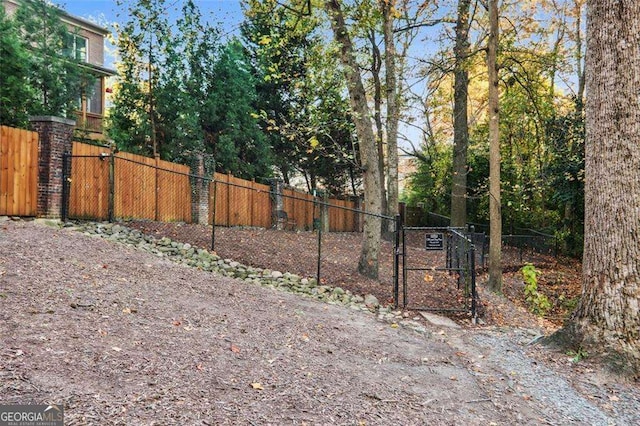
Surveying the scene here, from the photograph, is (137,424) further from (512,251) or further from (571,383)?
(512,251)

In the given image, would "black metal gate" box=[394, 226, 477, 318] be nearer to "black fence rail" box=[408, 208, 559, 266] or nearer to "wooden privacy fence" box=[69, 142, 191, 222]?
"wooden privacy fence" box=[69, 142, 191, 222]

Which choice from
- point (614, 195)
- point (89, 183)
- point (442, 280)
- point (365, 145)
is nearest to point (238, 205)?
point (89, 183)

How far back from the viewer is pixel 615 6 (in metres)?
4.25

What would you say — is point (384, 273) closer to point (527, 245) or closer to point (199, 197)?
point (199, 197)

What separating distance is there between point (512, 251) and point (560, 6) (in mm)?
8613

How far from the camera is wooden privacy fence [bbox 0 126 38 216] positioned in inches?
298

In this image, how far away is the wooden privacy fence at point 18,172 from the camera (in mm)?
7574

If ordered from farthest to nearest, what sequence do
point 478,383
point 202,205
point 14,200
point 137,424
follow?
point 202,205
point 14,200
point 478,383
point 137,424

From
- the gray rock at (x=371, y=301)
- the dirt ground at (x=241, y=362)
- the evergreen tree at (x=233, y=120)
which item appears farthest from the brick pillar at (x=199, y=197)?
the gray rock at (x=371, y=301)

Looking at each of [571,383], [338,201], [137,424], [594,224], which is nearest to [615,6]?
[594,224]

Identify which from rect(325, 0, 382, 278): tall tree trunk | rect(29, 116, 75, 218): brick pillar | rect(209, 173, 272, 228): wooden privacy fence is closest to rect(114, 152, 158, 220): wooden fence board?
rect(29, 116, 75, 218): brick pillar

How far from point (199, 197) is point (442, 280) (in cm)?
680

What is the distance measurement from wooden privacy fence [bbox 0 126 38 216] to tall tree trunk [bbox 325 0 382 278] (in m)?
5.75

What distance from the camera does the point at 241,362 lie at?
323 centimetres
